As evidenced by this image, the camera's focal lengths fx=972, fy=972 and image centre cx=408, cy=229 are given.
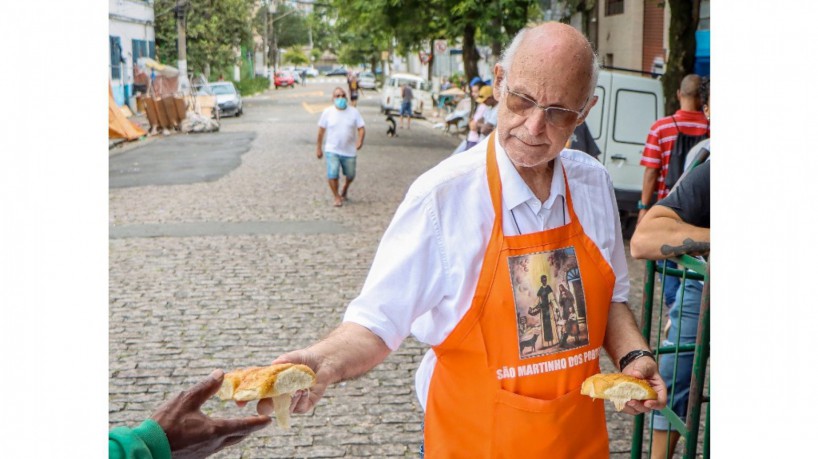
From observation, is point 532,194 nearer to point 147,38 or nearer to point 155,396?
point 155,396

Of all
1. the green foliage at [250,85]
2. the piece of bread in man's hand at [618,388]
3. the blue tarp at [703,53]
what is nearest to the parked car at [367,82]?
the green foliage at [250,85]

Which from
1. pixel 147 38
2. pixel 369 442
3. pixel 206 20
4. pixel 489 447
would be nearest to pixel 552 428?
pixel 489 447

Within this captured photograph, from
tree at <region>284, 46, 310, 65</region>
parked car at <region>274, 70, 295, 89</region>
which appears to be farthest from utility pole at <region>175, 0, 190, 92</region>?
tree at <region>284, 46, 310, 65</region>

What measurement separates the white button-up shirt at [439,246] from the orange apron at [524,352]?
0.03 meters

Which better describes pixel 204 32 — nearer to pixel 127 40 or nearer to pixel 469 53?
pixel 127 40

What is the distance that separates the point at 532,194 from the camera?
2.42m

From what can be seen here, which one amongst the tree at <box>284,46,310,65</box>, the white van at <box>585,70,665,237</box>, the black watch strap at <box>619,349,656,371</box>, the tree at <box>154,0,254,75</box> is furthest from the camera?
the tree at <box>284,46,310,65</box>

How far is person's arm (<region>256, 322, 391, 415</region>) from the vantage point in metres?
2.13

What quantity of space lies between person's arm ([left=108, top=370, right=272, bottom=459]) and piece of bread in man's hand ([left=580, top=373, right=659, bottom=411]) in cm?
77

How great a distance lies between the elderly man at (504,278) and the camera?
2.33 metres

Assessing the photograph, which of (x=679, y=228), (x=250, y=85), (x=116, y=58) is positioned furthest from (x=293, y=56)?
(x=679, y=228)

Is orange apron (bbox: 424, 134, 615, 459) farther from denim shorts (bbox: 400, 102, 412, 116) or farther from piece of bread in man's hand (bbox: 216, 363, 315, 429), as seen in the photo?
denim shorts (bbox: 400, 102, 412, 116)

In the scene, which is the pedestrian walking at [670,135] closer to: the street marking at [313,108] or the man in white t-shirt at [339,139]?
the man in white t-shirt at [339,139]
